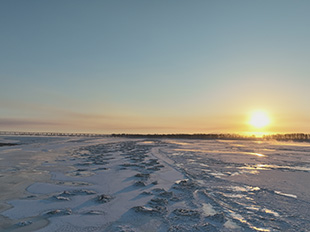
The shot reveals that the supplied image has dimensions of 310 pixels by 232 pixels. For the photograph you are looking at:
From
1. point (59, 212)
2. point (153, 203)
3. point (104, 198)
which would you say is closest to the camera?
point (59, 212)

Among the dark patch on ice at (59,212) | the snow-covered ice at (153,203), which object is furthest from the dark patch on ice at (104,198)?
the dark patch on ice at (59,212)

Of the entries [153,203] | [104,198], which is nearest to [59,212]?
[104,198]

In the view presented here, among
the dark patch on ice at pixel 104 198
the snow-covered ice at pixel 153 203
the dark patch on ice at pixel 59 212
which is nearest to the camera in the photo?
the snow-covered ice at pixel 153 203

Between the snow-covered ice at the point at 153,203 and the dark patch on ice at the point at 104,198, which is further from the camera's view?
the dark patch on ice at the point at 104,198

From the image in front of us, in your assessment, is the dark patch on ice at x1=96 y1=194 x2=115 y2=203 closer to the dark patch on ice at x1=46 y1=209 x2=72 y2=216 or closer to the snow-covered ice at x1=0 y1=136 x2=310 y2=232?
the snow-covered ice at x1=0 y1=136 x2=310 y2=232

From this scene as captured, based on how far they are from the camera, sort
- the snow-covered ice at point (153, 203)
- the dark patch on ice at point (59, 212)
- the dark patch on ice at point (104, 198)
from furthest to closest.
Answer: the dark patch on ice at point (104, 198) → the dark patch on ice at point (59, 212) → the snow-covered ice at point (153, 203)

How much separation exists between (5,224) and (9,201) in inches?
63.1

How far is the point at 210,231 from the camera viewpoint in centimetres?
415

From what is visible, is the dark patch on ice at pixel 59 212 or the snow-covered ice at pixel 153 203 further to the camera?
the dark patch on ice at pixel 59 212

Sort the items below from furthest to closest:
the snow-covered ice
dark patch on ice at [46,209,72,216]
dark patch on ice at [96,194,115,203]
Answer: dark patch on ice at [96,194,115,203] < dark patch on ice at [46,209,72,216] < the snow-covered ice


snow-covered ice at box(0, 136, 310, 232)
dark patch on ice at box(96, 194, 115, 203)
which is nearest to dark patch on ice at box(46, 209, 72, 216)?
snow-covered ice at box(0, 136, 310, 232)

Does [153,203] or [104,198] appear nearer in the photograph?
[153,203]

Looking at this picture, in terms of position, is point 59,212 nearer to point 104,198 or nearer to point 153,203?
point 104,198

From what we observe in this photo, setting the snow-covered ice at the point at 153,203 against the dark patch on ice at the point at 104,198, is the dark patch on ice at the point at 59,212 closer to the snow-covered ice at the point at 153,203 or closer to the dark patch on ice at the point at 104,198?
the snow-covered ice at the point at 153,203
